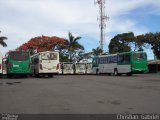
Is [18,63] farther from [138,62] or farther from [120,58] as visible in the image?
[120,58]

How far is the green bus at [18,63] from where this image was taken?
115 feet

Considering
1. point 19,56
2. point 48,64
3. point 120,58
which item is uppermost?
point 120,58

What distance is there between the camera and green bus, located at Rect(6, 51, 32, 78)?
35156 millimetres

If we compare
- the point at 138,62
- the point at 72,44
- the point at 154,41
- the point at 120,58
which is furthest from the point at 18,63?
the point at 154,41

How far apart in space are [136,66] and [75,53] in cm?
3493

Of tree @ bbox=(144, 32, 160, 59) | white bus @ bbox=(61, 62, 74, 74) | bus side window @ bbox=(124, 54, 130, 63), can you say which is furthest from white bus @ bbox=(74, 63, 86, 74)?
tree @ bbox=(144, 32, 160, 59)

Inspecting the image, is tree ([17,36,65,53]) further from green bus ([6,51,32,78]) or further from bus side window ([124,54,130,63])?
green bus ([6,51,32,78])

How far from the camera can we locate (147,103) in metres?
12.8

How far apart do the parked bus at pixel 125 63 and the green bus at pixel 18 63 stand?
1330 centimetres

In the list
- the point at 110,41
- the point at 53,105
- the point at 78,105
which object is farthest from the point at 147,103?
the point at 110,41

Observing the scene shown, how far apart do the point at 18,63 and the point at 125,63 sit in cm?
1459

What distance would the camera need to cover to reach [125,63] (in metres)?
44.6

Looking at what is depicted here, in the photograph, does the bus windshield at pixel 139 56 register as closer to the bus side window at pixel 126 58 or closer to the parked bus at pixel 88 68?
the bus side window at pixel 126 58

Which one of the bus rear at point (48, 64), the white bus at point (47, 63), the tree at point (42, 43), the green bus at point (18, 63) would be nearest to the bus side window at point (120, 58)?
the white bus at point (47, 63)
